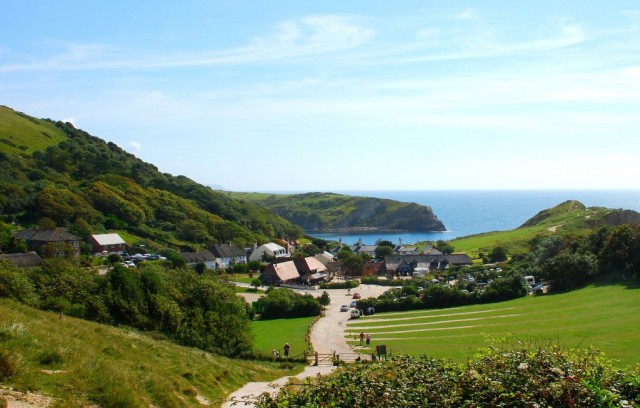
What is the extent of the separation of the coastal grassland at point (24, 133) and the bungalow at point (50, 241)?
47383 millimetres

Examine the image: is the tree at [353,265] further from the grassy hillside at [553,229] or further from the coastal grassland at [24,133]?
the coastal grassland at [24,133]

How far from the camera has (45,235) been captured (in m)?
74.0

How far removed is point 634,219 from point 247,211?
90.3 metres

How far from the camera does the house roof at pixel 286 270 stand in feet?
257

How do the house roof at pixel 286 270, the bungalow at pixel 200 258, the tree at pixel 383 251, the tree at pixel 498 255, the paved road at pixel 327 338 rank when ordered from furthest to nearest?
the tree at pixel 383 251 < the tree at pixel 498 255 < the bungalow at pixel 200 258 < the house roof at pixel 286 270 < the paved road at pixel 327 338

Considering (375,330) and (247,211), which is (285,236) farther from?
(375,330)

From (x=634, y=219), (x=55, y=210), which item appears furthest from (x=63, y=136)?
(x=634, y=219)

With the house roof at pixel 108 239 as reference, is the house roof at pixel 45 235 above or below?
above

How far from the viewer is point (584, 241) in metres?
59.8

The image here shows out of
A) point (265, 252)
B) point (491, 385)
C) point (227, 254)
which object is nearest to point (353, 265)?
point (265, 252)

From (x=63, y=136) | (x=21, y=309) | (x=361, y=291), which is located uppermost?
(x=63, y=136)

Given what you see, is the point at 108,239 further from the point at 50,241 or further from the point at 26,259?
the point at 26,259

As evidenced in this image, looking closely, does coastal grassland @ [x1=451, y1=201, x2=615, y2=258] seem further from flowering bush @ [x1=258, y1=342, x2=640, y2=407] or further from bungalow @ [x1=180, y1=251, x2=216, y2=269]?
flowering bush @ [x1=258, y1=342, x2=640, y2=407]

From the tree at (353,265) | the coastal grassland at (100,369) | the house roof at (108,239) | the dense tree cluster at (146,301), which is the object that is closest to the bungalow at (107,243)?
the house roof at (108,239)
